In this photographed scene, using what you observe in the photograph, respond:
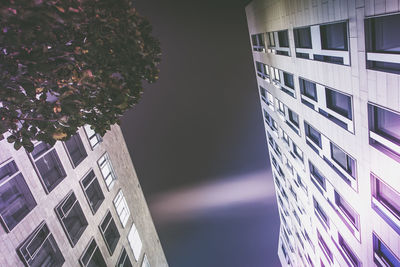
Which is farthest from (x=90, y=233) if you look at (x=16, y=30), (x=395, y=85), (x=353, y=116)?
(x=395, y=85)

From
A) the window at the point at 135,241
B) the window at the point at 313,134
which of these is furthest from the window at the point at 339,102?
the window at the point at 135,241

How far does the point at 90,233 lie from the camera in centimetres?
1719

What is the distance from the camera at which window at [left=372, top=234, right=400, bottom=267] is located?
35.8 feet

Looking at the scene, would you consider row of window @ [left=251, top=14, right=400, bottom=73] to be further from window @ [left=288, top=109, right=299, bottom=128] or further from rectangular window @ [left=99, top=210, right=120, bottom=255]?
rectangular window @ [left=99, top=210, right=120, bottom=255]

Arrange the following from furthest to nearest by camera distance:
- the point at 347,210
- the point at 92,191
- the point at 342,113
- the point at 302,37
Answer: the point at 92,191 < the point at 302,37 < the point at 347,210 < the point at 342,113

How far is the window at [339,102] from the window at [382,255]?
16.9 ft

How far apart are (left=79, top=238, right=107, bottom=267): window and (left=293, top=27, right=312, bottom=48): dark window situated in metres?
16.4

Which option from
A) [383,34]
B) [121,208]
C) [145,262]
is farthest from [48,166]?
[145,262]

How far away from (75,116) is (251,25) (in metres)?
21.4

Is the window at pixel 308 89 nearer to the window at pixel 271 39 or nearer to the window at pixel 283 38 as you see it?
the window at pixel 283 38

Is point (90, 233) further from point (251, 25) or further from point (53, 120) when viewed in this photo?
point (251, 25)

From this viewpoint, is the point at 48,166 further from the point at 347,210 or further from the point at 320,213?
the point at 320,213

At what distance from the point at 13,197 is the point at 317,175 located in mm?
16291

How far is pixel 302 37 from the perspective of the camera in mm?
14977
